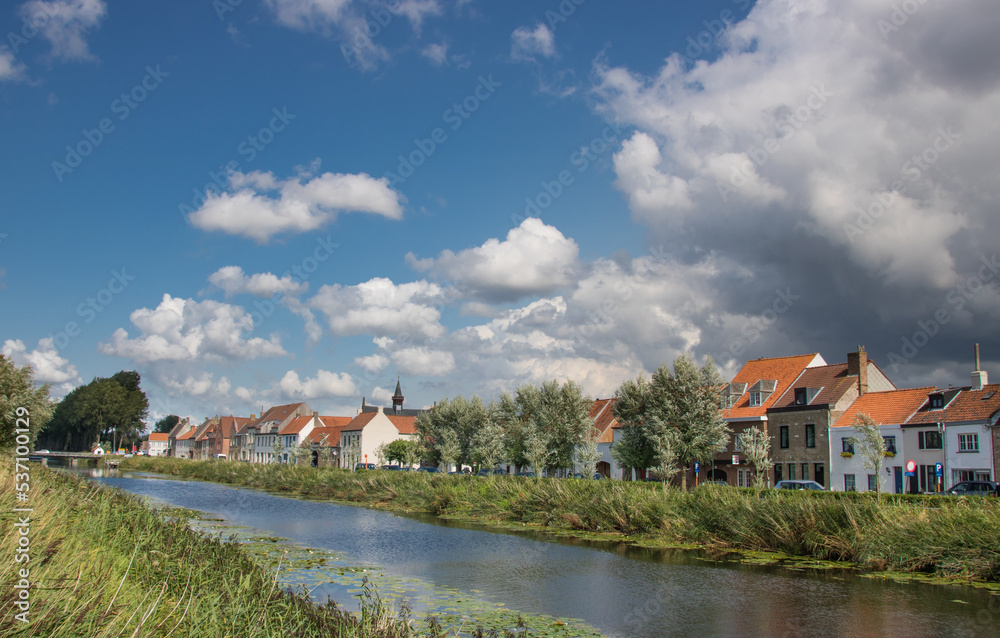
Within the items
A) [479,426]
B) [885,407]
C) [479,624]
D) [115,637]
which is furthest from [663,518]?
[479,426]

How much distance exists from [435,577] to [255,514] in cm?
2049

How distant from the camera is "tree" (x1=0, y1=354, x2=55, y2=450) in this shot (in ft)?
99.0

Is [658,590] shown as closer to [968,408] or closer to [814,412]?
[968,408]

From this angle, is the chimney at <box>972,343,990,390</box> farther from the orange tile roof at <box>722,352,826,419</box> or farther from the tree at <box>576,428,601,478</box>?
the tree at <box>576,428,601,478</box>

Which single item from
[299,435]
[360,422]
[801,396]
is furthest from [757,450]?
[299,435]

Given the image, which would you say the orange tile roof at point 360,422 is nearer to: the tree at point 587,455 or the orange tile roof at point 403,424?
the orange tile roof at point 403,424

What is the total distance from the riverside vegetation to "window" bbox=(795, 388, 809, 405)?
160 feet

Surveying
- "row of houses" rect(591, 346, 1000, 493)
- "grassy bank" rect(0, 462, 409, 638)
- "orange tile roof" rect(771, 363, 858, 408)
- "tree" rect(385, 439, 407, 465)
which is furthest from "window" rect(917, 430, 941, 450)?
"tree" rect(385, 439, 407, 465)

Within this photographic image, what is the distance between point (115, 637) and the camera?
5.99 m

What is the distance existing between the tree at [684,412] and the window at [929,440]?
40.2 ft

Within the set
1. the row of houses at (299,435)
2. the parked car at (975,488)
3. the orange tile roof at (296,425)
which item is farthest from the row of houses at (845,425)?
the orange tile roof at (296,425)

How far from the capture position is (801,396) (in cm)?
5294

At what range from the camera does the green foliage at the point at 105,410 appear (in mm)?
119062

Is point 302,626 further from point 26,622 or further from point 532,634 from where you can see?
point 532,634
